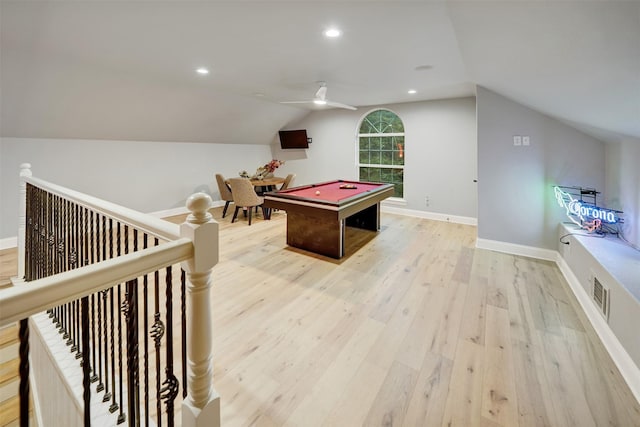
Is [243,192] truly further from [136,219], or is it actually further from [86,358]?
[86,358]

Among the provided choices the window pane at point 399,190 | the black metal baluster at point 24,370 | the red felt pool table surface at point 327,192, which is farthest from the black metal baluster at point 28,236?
the window pane at point 399,190

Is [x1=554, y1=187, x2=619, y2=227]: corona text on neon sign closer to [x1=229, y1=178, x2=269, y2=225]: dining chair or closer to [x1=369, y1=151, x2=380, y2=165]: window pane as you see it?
[x1=369, y1=151, x2=380, y2=165]: window pane

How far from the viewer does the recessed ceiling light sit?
2545 mm

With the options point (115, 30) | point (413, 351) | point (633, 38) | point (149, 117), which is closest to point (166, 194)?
point (149, 117)

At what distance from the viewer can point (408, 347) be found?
2010 millimetres

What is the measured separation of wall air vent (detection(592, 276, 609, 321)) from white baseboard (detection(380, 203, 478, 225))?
120 inches

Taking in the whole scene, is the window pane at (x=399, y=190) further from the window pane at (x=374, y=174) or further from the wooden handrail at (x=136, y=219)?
the wooden handrail at (x=136, y=219)

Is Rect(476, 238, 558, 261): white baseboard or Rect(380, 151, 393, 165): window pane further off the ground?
Rect(380, 151, 393, 165): window pane

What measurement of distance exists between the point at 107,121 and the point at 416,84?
15.9ft

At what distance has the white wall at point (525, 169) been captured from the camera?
3387mm

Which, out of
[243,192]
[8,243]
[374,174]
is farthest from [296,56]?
[8,243]

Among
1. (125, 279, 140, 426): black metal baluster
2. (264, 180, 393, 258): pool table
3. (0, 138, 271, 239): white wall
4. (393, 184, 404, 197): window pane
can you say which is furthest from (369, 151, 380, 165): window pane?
(125, 279, 140, 426): black metal baluster

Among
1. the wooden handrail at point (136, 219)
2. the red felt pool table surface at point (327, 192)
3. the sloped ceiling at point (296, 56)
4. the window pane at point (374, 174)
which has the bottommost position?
the wooden handrail at point (136, 219)

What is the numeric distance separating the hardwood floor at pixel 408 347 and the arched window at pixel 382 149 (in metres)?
3.17
